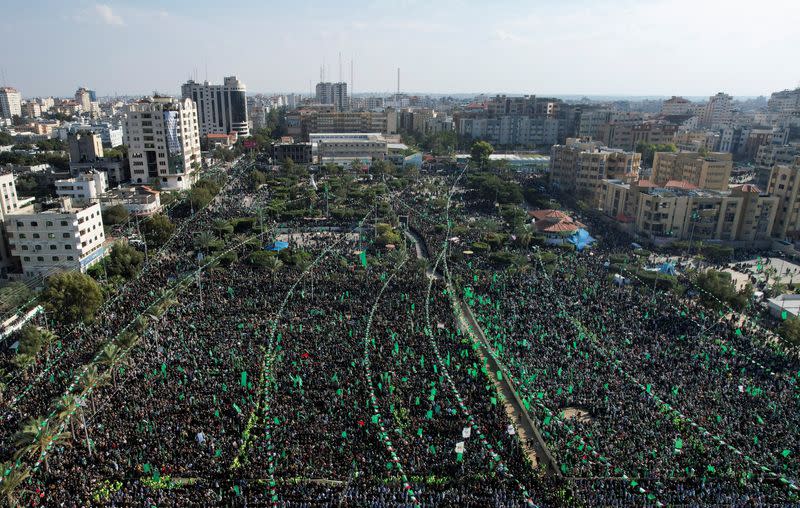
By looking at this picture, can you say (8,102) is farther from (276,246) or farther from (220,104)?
(276,246)

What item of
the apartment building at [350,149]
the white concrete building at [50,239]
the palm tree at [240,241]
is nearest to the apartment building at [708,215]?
the palm tree at [240,241]

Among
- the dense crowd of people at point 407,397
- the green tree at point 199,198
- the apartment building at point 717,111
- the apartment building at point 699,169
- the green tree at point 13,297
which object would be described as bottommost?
the dense crowd of people at point 407,397

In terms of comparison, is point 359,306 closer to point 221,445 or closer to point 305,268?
point 305,268

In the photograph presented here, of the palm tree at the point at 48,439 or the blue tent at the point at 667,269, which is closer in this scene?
the palm tree at the point at 48,439

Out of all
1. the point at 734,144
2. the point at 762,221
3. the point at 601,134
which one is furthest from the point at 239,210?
the point at 734,144

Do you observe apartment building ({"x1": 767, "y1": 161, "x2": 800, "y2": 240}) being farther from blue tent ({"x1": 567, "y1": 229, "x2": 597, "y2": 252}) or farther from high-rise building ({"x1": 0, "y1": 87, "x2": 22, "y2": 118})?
high-rise building ({"x1": 0, "y1": 87, "x2": 22, "y2": 118})

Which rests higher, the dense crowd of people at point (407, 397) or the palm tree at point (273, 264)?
the palm tree at point (273, 264)

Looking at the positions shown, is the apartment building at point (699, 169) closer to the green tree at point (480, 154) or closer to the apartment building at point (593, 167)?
the apartment building at point (593, 167)

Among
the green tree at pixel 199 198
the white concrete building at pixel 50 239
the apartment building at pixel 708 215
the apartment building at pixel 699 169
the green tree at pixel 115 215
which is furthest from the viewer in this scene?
the apartment building at pixel 699 169
